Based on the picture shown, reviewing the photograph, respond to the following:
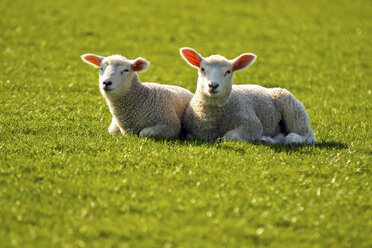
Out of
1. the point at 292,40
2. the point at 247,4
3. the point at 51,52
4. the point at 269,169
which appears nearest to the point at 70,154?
the point at 269,169

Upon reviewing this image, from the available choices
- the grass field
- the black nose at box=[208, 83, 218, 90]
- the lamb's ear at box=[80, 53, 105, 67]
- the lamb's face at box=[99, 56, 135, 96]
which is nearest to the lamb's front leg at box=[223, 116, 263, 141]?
the grass field

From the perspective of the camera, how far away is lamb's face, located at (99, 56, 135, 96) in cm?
707

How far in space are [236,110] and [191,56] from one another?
1.03 metres

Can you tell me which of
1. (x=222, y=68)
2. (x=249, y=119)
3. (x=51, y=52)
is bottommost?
(x=51, y=52)

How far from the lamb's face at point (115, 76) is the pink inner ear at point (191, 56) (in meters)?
0.82

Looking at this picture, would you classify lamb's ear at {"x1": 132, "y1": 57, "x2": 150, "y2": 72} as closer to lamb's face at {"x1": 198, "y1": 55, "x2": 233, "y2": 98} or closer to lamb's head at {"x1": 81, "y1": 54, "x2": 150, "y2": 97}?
lamb's head at {"x1": 81, "y1": 54, "x2": 150, "y2": 97}

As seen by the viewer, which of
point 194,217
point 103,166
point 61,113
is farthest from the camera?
point 61,113

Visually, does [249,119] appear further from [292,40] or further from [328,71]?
[292,40]

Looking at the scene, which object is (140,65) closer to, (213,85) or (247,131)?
(213,85)

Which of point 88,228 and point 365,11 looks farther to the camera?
point 365,11

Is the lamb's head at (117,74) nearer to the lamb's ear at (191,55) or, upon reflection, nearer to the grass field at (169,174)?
the lamb's ear at (191,55)

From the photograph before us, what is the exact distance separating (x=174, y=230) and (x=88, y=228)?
2.59 ft

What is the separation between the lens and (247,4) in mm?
25984

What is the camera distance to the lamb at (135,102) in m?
7.27
